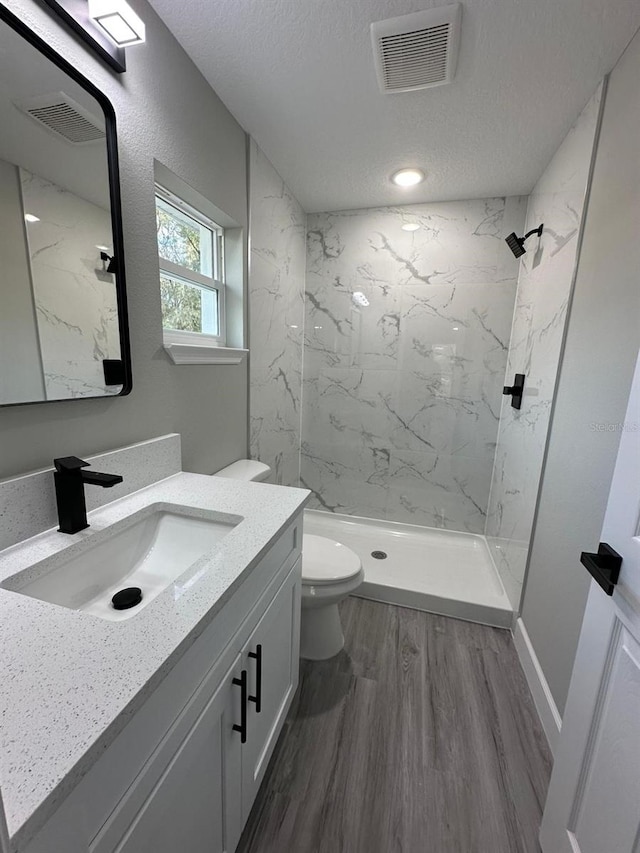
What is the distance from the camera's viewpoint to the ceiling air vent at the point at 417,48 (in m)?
1.13

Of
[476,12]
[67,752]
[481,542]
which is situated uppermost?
[476,12]

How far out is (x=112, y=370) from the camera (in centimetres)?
109

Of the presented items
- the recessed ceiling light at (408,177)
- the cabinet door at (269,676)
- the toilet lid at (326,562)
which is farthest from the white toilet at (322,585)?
the recessed ceiling light at (408,177)

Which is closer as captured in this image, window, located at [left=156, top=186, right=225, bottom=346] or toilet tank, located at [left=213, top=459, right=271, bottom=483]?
window, located at [left=156, top=186, right=225, bottom=346]

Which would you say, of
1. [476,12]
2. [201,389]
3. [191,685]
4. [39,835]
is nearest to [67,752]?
[39,835]

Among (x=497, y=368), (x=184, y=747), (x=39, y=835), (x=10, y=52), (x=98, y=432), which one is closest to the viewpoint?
(x=39, y=835)

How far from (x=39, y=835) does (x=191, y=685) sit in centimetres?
29

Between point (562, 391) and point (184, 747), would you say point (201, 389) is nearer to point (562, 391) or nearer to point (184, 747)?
point (184, 747)

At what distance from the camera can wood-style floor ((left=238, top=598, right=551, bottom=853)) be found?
1069 mm

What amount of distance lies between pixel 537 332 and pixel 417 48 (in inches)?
51.1

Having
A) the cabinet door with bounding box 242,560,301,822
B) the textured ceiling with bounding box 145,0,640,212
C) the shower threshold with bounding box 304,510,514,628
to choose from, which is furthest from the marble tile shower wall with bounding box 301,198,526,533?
the cabinet door with bounding box 242,560,301,822

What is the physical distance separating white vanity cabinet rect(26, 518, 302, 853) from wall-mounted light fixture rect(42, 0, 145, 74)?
1.43 meters

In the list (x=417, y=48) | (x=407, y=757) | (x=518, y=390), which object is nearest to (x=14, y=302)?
(x=417, y=48)

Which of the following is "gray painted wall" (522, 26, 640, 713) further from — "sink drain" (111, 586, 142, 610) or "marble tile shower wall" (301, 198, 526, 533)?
"sink drain" (111, 586, 142, 610)
